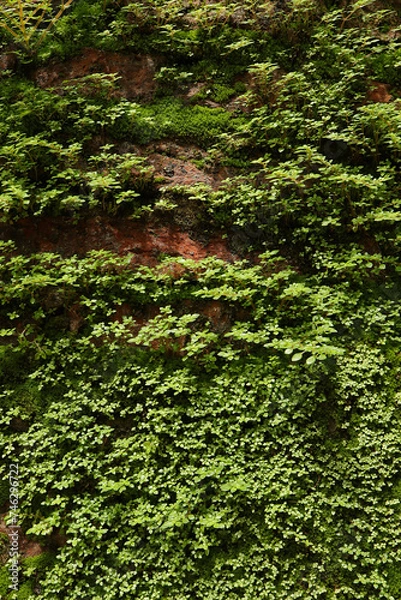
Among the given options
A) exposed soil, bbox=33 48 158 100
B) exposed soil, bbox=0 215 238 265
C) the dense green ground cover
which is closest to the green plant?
the dense green ground cover

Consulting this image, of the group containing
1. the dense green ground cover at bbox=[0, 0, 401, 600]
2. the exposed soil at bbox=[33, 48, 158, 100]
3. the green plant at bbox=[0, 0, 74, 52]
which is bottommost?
the dense green ground cover at bbox=[0, 0, 401, 600]

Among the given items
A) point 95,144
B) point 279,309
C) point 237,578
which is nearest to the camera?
point 237,578

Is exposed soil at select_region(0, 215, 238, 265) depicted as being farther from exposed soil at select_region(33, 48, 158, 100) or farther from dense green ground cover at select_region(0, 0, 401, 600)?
exposed soil at select_region(33, 48, 158, 100)

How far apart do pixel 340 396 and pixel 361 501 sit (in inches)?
31.0

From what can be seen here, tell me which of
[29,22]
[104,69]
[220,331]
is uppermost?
[29,22]

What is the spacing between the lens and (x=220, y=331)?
13.4ft

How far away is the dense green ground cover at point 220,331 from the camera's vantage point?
119 inches

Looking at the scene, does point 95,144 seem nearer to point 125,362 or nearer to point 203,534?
point 125,362

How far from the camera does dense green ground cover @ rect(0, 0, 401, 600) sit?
3023 mm

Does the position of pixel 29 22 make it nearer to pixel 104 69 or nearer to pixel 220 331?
pixel 104 69

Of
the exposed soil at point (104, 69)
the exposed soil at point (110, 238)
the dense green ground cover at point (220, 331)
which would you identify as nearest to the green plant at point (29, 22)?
the dense green ground cover at point (220, 331)

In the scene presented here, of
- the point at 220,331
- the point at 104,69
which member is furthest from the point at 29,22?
the point at 220,331

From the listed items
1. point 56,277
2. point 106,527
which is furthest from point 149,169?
point 106,527

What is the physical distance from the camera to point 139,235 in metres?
4.84
